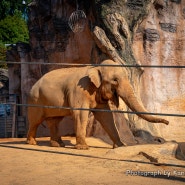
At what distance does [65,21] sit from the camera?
10438 mm

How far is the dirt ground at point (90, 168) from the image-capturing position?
422 cm

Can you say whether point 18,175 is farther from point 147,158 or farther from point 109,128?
point 109,128

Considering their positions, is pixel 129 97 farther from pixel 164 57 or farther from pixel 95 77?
pixel 164 57

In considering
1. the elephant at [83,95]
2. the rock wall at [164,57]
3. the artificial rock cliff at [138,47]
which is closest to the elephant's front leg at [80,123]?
the elephant at [83,95]

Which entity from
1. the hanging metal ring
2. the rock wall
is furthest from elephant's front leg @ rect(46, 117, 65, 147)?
the hanging metal ring

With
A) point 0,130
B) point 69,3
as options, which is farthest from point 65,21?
point 0,130

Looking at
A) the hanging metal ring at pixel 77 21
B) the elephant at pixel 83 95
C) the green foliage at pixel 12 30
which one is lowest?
the elephant at pixel 83 95

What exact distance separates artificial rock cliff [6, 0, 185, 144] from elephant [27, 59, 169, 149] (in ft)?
3.60

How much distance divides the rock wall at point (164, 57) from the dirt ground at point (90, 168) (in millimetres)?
3352

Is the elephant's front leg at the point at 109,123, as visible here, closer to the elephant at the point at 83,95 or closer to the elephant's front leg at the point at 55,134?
the elephant at the point at 83,95

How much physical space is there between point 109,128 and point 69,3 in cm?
439

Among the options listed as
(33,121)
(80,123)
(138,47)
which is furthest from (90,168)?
(138,47)

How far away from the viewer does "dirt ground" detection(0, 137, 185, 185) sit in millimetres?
4220

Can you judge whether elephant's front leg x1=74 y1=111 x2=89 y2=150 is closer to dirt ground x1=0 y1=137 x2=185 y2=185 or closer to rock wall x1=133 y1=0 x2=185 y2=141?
dirt ground x1=0 y1=137 x2=185 y2=185
